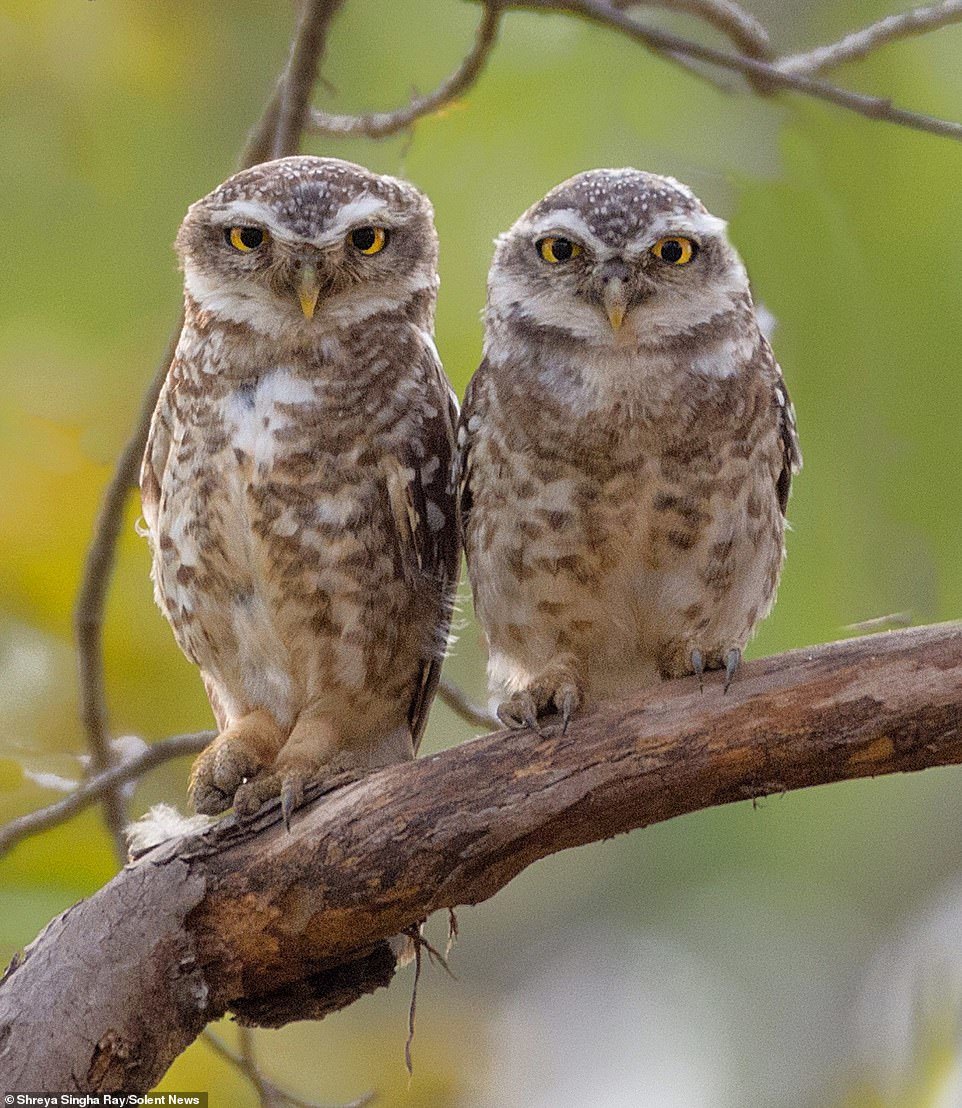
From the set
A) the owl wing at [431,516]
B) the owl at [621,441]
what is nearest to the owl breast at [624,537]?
the owl at [621,441]

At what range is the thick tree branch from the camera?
2.42m

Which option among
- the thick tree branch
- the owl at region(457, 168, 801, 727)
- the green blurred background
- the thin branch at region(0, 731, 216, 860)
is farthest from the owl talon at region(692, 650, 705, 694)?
the thin branch at region(0, 731, 216, 860)

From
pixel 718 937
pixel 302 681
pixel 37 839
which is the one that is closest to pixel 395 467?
pixel 302 681

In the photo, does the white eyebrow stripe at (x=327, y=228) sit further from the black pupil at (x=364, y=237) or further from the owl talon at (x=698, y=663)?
the owl talon at (x=698, y=663)

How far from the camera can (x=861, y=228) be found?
3.05 meters

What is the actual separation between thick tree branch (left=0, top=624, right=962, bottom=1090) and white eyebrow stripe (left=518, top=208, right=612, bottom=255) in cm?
92

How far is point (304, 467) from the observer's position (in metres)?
3.05

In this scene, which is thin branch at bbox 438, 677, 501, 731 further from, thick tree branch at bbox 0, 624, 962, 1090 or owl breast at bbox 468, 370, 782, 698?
thick tree branch at bbox 0, 624, 962, 1090

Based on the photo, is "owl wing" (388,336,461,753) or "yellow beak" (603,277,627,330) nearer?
"yellow beak" (603,277,627,330)

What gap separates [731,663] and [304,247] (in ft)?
4.02

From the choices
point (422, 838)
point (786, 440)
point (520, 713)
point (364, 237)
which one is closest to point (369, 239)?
point (364, 237)

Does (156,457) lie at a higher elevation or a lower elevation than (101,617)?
higher

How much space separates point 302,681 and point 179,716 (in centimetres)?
69

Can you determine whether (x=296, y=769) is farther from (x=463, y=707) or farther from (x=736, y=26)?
(x=736, y=26)
